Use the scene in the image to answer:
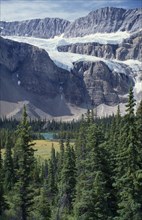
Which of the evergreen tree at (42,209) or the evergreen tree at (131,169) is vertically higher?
the evergreen tree at (131,169)

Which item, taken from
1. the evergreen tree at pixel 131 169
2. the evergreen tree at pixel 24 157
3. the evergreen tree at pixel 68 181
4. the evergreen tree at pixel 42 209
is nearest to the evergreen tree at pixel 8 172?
the evergreen tree at pixel 68 181

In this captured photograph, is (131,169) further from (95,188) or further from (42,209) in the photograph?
(42,209)

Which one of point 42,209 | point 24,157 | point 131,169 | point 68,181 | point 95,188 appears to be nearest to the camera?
point 131,169

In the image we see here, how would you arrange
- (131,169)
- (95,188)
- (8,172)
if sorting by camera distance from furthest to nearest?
1. (8,172)
2. (95,188)
3. (131,169)

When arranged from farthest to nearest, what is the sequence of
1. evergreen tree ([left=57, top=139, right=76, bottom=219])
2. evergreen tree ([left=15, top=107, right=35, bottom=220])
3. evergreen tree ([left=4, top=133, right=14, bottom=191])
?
evergreen tree ([left=4, top=133, right=14, bottom=191])
evergreen tree ([left=57, top=139, right=76, bottom=219])
evergreen tree ([left=15, top=107, right=35, bottom=220])

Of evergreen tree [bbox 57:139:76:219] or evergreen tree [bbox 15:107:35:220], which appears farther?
evergreen tree [bbox 57:139:76:219]

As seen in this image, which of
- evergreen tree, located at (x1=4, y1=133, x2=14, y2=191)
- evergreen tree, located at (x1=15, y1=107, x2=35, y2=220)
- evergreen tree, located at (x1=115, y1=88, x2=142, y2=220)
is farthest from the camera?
evergreen tree, located at (x1=4, y1=133, x2=14, y2=191)

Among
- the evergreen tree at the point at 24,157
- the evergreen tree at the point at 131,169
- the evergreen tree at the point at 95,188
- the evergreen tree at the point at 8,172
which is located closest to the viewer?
the evergreen tree at the point at 131,169

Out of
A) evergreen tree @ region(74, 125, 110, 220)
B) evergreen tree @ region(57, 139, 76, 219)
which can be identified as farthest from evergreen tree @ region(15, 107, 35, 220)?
evergreen tree @ region(57, 139, 76, 219)

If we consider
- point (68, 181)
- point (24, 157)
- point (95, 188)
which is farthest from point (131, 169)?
point (68, 181)

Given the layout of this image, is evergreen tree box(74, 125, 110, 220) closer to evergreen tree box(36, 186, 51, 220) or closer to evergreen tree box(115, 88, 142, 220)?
evergreen tree box(115, 88, 142, 220)

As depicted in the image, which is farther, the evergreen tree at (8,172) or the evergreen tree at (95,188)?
the evergreen tree at (8,172)

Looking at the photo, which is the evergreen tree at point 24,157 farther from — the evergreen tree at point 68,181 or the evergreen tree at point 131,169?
the evergreen tree at point 68,181

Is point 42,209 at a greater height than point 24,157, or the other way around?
point 24,157
